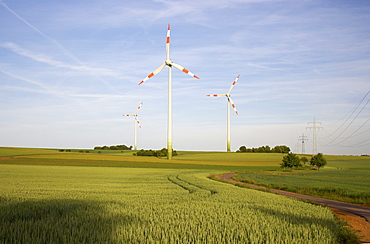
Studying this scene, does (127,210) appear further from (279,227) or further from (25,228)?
(279,227)

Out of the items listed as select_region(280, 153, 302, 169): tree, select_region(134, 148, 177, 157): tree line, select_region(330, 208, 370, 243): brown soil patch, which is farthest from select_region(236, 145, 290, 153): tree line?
select_region(330, 208, 370, 243): brown soil patch

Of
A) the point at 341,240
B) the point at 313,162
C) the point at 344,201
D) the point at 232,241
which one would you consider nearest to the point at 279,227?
the point at 341,240

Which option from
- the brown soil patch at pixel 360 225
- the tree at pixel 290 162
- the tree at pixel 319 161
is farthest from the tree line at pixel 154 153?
the brown soil patch at pixel 360 225

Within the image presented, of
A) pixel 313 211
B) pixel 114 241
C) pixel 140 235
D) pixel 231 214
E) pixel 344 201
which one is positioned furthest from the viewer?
pixel 344 201

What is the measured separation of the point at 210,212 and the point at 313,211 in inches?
258

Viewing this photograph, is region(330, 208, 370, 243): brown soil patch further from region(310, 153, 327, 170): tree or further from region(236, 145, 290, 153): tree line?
region(236, 145, 290, 153): tree line

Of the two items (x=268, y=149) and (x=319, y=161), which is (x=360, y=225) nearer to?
(x=319, y=161)

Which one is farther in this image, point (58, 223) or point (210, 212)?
point (210, 212)

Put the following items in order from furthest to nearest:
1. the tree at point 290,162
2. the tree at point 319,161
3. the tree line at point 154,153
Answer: the tree line at point 154,153
the tree at point 319,161
the tree at point 290,162

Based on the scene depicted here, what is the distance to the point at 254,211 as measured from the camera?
1828 cm

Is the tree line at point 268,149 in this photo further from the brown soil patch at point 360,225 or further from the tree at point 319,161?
the brown soil patch at point 360,225

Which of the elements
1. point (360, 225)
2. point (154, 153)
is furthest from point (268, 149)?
point (360, 225)

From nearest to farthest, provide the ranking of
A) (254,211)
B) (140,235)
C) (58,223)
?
(140,235), (58,223), (254,211)

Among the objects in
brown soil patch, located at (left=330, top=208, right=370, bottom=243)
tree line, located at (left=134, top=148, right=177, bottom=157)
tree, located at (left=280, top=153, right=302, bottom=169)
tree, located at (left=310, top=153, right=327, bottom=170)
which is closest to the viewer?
brown soil patch, located at (left=330, top=208, right=370, bottom=243)
